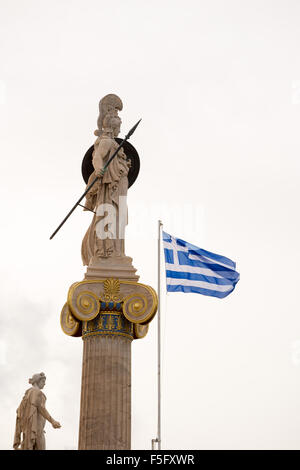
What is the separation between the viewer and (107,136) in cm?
3109

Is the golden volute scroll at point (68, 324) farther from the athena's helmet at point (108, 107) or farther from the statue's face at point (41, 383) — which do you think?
the athena's helmet at point (108, 107)

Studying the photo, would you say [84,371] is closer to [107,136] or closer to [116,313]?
[116,313]

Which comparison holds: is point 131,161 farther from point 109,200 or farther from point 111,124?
point 109,200

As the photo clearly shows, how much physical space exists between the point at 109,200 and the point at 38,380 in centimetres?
651

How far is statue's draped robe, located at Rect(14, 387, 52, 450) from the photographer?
86.0 ft

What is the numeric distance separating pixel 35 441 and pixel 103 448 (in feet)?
6.25

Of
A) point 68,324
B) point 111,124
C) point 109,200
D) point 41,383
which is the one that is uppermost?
point 111,124

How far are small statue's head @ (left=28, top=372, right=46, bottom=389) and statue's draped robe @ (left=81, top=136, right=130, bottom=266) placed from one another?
437 cm

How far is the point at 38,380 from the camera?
2681 centimetres

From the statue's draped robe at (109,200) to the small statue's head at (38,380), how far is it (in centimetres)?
437

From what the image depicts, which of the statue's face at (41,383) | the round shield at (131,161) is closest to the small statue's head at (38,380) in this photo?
the statue's face at (41,383)

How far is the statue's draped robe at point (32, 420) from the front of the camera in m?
26.2

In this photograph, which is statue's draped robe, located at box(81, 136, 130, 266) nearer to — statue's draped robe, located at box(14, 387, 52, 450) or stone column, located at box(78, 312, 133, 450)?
stone column, located at box(78, 312, 133, 450)

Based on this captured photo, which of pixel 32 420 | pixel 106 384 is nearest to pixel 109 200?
pixel 106 384
